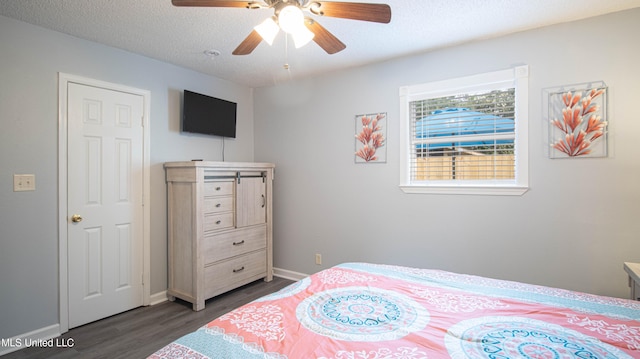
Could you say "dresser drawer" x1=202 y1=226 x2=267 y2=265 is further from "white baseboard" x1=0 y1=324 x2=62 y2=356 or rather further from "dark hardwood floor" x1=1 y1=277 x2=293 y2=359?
"white baseboard" x1=0 y1=324 x2=62 y2=356

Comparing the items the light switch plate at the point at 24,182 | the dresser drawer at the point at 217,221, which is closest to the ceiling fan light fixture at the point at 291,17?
the dresser drawer at the point at 217,221

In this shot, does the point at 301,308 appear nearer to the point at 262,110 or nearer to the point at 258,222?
the point at 258,222

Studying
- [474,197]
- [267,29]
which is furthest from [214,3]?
[474,197]

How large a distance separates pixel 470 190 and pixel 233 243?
7.67ft

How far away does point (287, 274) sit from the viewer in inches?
147

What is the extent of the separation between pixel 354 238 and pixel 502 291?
176 centimetres

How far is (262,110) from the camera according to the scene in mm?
3979

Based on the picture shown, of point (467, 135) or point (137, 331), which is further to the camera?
point (467, 135)

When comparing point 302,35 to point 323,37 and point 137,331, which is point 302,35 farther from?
point 137,331

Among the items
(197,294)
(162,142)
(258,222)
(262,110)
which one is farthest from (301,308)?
(262,110)

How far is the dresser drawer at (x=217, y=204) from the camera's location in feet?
9.64

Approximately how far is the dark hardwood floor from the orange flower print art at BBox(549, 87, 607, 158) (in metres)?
3.04

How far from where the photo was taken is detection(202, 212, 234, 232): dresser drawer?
2.93 metres

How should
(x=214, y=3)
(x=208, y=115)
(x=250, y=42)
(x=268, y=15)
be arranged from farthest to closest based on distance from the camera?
(x=208, y=115) < (x=268, y=15) < (x=250, y=42) < (x=214, y=3)
